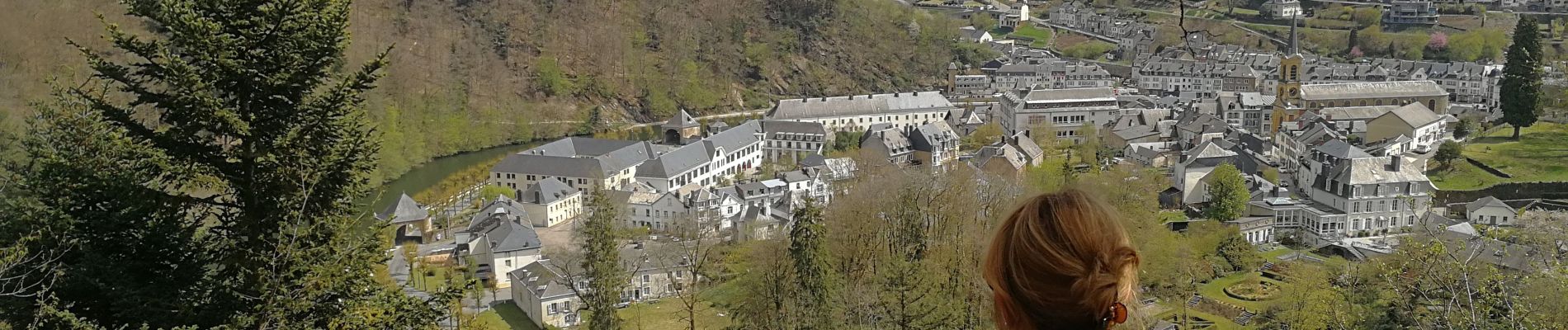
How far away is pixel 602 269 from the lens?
8125mm

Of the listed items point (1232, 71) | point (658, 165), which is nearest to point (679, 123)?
point (658, 165)

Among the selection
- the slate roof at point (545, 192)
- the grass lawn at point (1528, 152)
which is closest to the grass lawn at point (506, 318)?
the slate roof at point (545, 192)

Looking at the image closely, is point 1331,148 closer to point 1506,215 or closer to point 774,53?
point 1506,215

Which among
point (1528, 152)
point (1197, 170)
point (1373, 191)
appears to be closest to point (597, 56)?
point (1197, 170)

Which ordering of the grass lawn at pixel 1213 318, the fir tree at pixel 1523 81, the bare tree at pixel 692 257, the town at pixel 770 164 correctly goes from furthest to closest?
the fir tree at pixel 1523 81, the grass lawn at pixel 1213 318, the bare tree at pixel 692 257, the town at pixel 770 164

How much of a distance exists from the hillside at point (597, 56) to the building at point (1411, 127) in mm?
13659

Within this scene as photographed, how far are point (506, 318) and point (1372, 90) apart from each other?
1942cm

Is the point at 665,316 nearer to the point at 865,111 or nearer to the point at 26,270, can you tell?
the point at 26,270

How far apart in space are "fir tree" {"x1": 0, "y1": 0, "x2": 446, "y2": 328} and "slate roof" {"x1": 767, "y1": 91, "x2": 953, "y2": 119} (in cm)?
2073

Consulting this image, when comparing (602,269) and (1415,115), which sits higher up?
(1415,115)

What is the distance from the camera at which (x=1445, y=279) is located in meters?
3.58

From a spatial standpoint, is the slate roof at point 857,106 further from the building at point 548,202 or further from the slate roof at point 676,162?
the building at point 548,202

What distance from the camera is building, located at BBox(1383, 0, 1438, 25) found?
1293 inches

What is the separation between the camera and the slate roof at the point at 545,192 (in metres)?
15.8
